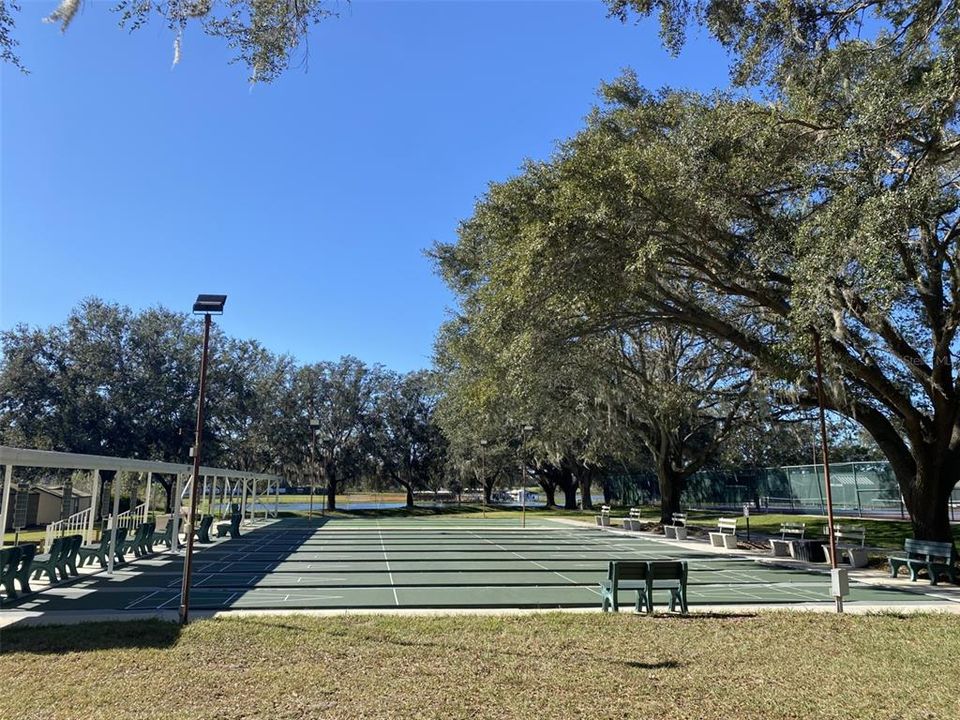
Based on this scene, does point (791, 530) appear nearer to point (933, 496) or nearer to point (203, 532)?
point (933, 496)

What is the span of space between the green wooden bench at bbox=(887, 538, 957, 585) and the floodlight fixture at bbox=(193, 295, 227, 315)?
41.8 ft

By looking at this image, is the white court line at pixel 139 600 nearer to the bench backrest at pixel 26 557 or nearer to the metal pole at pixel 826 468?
the bench backrest at pixel 26 557

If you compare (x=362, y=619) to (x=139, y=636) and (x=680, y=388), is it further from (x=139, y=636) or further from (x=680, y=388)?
(x=680, y=388)

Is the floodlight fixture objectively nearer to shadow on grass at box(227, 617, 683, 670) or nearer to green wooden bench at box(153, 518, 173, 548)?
shadow on grass at box(227, 617, 683, 670)

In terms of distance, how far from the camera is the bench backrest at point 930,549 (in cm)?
1204

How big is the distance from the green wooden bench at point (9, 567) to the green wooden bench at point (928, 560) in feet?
49.7

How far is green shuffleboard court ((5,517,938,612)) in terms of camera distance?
32.8 ft

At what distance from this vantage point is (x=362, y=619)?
8.21 m

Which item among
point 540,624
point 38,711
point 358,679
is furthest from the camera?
point 540,624

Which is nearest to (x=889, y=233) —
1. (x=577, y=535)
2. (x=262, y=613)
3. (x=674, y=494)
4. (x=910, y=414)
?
(x=910, y=414)

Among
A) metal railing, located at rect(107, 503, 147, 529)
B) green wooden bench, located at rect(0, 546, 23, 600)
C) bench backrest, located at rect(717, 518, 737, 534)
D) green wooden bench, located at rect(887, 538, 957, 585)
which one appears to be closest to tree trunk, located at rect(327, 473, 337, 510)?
metal railing, located at rect(107, 503, 147, 529)

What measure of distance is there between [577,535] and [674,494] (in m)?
5.07

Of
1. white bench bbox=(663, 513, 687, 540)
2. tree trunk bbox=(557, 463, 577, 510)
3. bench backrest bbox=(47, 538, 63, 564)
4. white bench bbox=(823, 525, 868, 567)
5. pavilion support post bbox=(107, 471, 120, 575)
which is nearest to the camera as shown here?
bench backrest bbox=(47, 538, 63, 564)

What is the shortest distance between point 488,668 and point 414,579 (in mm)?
6728
